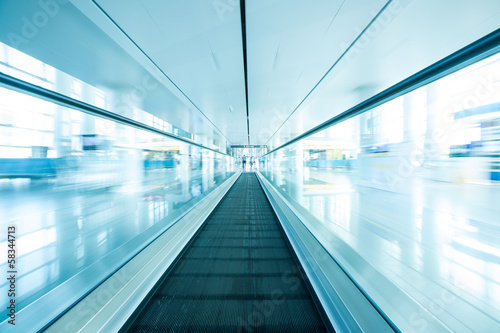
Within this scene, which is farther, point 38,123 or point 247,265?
point 38,123

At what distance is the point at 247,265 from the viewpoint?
2.03 meters

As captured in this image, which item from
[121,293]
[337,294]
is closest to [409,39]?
[337,294]

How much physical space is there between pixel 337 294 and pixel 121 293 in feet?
6.00

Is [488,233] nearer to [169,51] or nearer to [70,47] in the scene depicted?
[169,51]

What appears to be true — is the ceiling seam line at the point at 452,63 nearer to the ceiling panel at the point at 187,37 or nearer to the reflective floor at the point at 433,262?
the ceiling panel at the point at 187,37

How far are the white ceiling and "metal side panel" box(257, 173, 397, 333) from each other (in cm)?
219

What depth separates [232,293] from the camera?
161 centimetres

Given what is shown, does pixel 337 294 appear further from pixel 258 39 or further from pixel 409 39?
pixel 258 39

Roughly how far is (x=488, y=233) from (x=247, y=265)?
4.73 meters

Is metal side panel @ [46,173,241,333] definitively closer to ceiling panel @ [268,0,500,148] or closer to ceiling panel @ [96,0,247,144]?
ceiling panel @ [96,0,247,144]

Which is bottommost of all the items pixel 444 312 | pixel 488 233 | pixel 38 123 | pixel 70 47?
pixel 488 233

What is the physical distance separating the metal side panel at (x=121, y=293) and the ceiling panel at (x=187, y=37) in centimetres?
229

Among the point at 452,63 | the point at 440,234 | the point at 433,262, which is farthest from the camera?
the point at 440,234

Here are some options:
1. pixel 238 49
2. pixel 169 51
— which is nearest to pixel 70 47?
pixel 169 51
